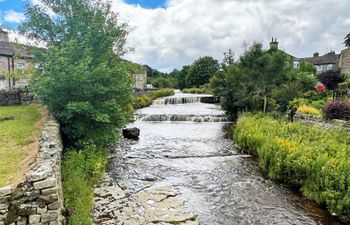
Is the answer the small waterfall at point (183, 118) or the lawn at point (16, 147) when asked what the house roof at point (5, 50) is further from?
the lawn at point (16, 147)

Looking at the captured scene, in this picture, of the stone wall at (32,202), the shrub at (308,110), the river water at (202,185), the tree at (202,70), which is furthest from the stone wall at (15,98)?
the tree at (202,70)

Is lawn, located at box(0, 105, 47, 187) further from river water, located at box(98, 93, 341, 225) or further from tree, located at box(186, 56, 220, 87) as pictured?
tree, located at box(186, 56, 220, 87)

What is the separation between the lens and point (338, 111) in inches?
593

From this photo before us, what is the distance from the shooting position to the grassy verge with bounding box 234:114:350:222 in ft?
26.0

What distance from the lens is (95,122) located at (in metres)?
12.5

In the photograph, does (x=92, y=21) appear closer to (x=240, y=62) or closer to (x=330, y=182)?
(x=330, y=182)

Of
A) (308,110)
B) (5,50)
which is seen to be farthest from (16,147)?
(5,50)

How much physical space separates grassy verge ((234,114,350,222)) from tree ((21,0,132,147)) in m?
6.68

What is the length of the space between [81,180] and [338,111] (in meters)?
13.1

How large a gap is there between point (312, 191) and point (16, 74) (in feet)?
45.5

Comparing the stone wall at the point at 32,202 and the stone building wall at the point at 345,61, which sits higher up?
the stone building wall at the point at 345,61

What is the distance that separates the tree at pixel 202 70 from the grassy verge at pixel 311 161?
210 feet

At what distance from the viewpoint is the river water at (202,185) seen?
7934mm

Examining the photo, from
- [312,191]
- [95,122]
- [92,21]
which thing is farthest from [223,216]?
[92,21]
